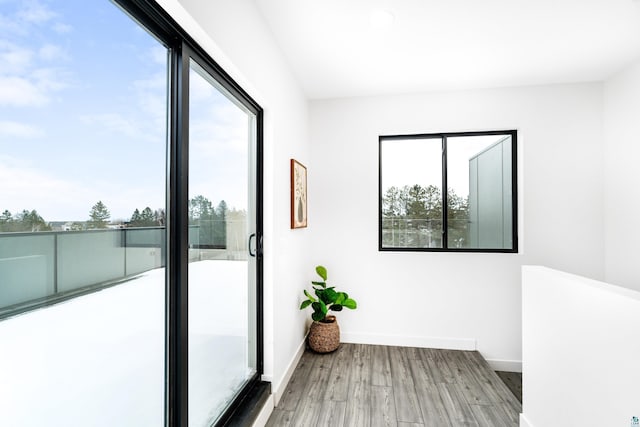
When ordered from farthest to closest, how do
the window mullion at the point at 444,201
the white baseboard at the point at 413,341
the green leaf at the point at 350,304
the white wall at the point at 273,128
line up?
1. the window mullion at the point at 444,201
2. the white baseboard at the point at 413,341
3. the green leaf at the point at 350,304
4. the white wall at the point at 273,128

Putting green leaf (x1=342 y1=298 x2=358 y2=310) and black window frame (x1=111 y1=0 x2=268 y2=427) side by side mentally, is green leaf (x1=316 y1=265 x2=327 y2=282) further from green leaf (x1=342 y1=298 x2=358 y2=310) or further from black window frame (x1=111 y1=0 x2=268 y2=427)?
black window frame (x1=111 y1=0 x2=268 y2=427)

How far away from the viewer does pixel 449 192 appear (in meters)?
3.37

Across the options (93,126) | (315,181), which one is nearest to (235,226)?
(93,126)

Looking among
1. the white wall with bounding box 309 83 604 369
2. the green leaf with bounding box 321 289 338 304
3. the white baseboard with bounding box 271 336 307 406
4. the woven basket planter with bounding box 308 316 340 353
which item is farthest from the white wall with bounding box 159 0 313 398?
the white wall with bounding box 309 83 604 369

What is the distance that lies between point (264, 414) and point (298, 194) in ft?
5.69

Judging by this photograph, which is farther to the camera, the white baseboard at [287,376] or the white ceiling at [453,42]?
the white baseboard at [287,376]

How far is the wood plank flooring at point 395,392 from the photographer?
7.02 ft

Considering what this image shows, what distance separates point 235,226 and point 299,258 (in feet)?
4.00

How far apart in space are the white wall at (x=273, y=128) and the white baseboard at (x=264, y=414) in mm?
143

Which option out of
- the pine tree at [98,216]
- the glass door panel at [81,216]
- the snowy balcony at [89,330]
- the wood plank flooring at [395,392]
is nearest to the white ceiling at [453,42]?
the glass door panel at [81,216]

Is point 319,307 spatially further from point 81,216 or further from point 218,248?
point 81,216

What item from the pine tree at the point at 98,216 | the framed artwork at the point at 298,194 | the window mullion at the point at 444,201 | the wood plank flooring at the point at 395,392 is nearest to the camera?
the pine tree at the point at 98,216

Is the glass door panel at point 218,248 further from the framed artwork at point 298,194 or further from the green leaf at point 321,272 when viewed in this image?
the green leaf at point 321,272

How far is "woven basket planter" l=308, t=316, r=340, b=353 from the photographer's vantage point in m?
3.10
